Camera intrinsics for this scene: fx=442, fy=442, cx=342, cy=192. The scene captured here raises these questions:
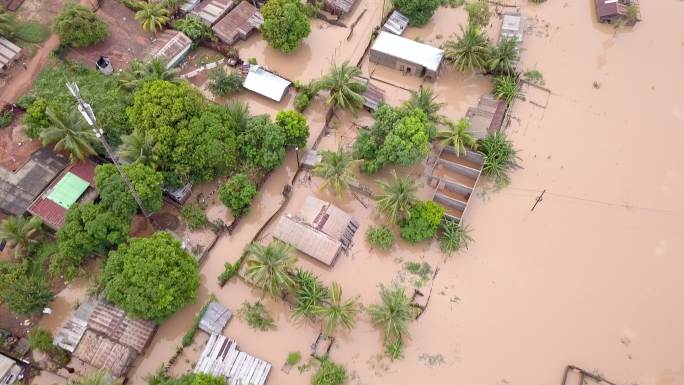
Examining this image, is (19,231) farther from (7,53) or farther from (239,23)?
(239,23)

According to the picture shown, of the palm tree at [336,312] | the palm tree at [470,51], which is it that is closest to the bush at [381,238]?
the palm tree at [336,312]

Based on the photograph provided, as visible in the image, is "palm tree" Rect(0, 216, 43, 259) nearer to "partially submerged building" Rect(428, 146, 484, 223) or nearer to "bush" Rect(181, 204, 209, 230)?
"bush" Rect(181, 204, 209, 230)

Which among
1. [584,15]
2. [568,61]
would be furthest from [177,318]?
[584,15]

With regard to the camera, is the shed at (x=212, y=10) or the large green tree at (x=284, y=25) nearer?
the large green tree at (x=284, y=25)

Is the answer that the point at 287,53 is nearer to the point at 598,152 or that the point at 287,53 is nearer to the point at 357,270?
the point at 357,270

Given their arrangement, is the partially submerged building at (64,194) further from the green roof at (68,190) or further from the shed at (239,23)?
the shed at (239,23)

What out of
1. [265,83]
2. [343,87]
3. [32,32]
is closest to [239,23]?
[265,83]
